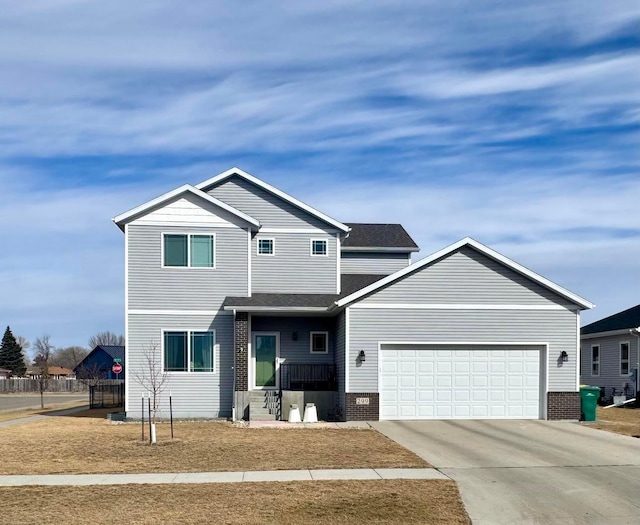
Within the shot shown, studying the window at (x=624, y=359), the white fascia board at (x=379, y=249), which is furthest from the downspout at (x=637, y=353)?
the white fascia board at (x=379, y=249)

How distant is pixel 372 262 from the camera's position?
100 ft

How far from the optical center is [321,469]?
13969 mm

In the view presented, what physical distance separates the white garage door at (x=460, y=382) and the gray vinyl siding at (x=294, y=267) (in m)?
4.46

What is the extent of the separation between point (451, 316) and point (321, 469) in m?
10.2

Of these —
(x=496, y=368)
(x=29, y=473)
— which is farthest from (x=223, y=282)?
(x=29, y=473)

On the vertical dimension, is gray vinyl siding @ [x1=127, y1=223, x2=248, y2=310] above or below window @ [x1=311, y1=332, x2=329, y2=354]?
above

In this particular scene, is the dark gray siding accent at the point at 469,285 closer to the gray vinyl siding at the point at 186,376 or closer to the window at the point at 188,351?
the gray vinyl siding at the point at 186,376

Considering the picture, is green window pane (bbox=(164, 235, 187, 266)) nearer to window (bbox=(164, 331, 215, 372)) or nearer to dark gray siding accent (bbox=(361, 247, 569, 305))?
window (bbox=(164, 331, 215, 372))

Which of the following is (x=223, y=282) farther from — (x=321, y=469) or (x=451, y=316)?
(x=321, y=469)

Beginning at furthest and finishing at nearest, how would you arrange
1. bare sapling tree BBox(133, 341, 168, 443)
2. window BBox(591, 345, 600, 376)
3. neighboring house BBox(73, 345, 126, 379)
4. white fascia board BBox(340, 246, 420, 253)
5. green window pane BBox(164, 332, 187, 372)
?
neighboring house BBox(73, 345, 126, 379) → window BBox(591, 345, 600, 376) → white fascia board BBox(340, 246, 420, 253) → green window pane BBox(164, 332, 187, 372) → bare sapling tree BBox(133, 341, 168, 443)

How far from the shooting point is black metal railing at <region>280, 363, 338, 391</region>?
2522cm

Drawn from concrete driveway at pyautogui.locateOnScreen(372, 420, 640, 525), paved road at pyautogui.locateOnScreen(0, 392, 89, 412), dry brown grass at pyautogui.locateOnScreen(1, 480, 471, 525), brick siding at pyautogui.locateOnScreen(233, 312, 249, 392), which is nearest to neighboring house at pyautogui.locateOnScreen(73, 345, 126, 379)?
paved road at pyautogui.locateOnScreen(0, 392, 89, 412)

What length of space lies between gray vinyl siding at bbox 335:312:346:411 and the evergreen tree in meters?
76.6

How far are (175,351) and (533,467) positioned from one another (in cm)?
1342
